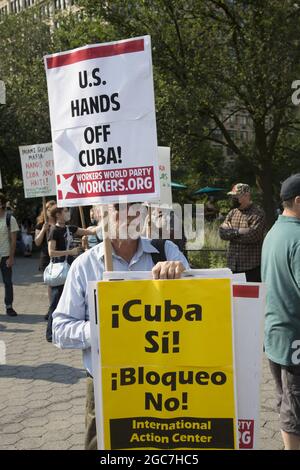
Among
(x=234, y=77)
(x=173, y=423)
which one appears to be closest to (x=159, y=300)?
(x=173, y=423)

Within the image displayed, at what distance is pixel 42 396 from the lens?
5246 millimetres

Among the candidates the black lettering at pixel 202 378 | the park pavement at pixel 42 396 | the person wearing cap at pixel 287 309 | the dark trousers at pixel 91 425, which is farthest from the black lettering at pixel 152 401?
the park pavement at pixel 42 396

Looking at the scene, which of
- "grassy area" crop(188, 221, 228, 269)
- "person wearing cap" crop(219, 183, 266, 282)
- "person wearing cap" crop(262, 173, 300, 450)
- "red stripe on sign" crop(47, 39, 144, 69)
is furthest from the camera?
"grassy area" crop(188, 221, 228, 269)

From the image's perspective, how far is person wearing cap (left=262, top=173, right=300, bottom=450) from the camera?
3328 millimetres

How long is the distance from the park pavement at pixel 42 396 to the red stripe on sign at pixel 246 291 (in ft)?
6.89

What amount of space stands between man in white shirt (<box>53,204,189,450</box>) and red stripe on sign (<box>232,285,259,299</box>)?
19.1 inches

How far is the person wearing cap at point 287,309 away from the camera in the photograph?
333 cm

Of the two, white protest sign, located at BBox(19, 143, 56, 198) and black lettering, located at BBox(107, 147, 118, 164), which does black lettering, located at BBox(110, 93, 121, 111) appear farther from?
white protest sign, located at BBox(19, 143, 56, 198)

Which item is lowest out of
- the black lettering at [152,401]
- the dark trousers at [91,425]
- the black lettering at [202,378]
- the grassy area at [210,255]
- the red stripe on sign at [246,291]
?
the grassy area at [210,255]

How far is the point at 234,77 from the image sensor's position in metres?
13.3

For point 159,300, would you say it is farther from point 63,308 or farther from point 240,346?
point 63,308

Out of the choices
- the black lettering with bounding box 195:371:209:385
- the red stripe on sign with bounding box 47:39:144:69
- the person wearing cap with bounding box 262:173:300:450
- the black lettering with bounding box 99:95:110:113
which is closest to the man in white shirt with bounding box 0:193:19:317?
the person wearing cap with bounding box 262:173:300:450

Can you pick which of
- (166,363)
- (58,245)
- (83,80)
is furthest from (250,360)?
(58,245)

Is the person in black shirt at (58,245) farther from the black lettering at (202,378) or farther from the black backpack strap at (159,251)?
the black lettering at (202,378)
